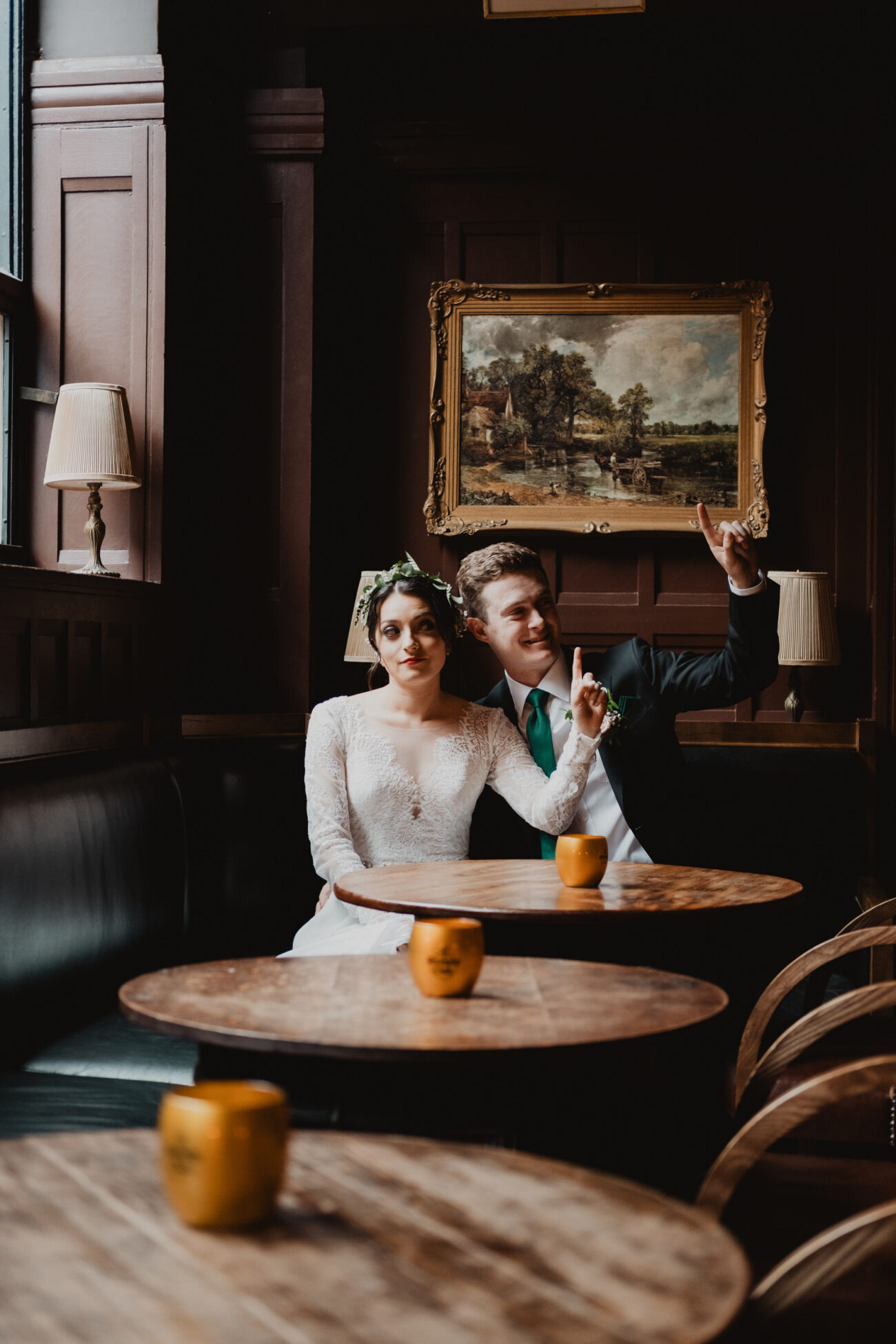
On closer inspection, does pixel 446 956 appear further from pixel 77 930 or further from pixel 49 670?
pixel 49 670

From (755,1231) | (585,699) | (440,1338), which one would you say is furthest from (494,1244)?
(585,699)

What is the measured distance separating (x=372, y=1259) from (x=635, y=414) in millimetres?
3970

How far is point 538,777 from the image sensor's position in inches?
113

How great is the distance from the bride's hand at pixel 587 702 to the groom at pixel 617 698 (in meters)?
0.27

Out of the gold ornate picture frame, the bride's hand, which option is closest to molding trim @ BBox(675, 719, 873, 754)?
the gold ornate picture frame

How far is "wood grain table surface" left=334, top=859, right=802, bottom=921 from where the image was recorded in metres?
1.94

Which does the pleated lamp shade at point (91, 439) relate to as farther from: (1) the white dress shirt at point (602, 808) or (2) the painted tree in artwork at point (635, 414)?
(2) the painted tree in artwork at point (635, 414)

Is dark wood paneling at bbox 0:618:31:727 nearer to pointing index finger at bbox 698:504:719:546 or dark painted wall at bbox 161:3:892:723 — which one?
dark painted wall at bbox 161:3:892:723

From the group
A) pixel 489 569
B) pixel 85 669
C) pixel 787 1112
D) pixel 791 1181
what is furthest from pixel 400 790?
pixel 787 1112

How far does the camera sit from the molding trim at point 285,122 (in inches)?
168

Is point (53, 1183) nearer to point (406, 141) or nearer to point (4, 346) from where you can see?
point (4, 346)

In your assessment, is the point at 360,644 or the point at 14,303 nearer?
the point at 14,303

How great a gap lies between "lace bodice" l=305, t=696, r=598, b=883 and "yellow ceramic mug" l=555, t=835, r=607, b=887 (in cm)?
60

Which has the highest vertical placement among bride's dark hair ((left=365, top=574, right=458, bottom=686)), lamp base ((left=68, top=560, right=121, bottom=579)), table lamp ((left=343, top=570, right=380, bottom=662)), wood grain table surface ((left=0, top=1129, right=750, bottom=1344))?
lamp base ((left=68, top=560, right=121, bottom=579))
